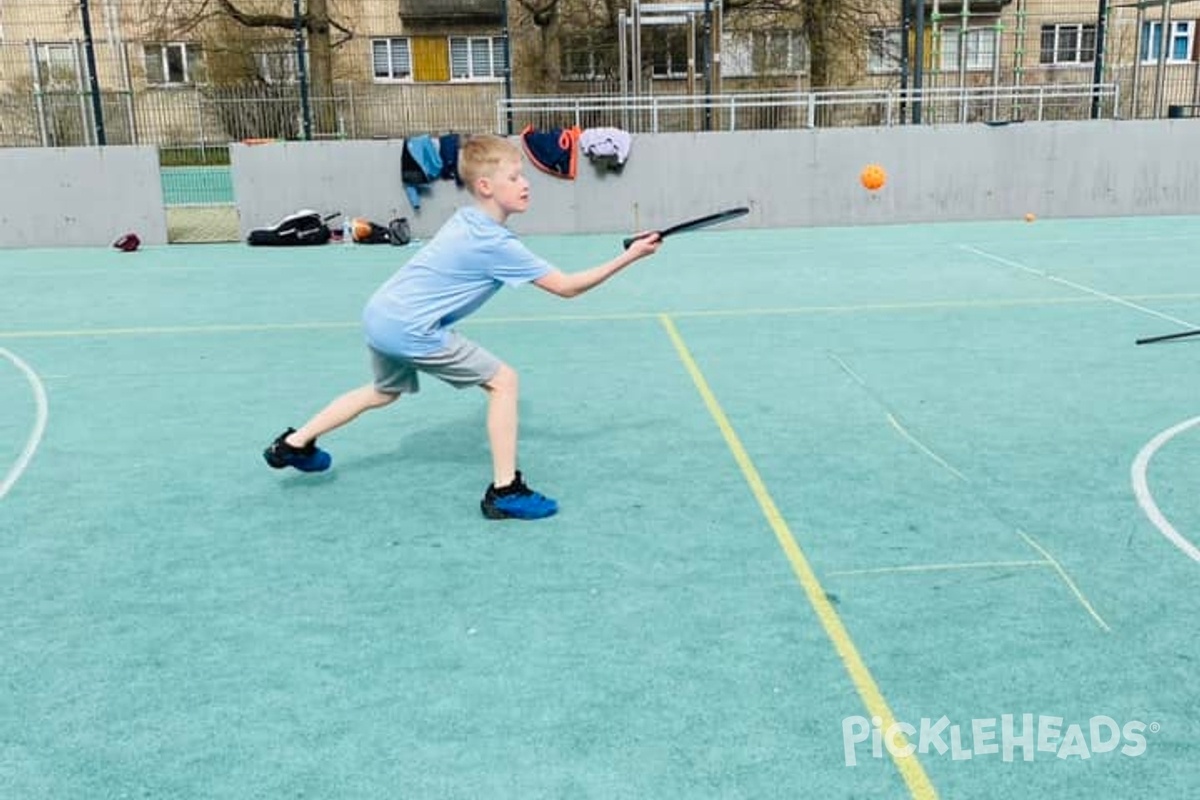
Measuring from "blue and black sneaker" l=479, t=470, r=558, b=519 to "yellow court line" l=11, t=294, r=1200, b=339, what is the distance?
463 cm

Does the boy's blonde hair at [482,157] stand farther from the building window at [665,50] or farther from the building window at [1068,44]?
the building window at [1068,44]

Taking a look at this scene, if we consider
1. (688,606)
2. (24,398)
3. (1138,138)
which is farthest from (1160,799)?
(1138,138)

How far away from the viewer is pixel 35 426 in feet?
20.1

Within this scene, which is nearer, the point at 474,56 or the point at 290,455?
the point at 290,455

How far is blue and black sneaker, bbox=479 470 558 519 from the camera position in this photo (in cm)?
453

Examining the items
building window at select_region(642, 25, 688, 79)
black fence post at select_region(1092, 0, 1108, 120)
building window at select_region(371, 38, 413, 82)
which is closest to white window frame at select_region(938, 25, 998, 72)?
building window at select_region(642, 25, 688, 79)

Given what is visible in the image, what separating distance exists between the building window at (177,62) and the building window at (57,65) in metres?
8.50

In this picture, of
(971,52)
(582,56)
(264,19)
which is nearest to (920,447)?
(582,56)

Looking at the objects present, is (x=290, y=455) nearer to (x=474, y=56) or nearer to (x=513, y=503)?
(x=513, y=503)

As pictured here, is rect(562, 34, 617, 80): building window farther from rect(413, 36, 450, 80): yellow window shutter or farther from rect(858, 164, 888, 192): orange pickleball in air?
rect(858, 164, 888, 192): orange pickleball in air

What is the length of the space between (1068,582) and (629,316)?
225 inches

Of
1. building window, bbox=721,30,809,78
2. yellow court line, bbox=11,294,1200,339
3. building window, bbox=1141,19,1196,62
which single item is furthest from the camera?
building window, bbox=1141,19,1196,62

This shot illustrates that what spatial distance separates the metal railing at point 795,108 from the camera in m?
17.3

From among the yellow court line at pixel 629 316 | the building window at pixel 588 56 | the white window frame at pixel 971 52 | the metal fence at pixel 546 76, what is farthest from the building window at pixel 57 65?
the white window frame at pixel 971 52
